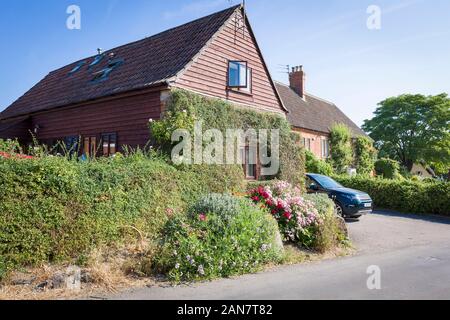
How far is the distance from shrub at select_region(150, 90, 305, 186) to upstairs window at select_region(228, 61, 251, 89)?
1.52 metres

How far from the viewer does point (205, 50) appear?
15.1 metres

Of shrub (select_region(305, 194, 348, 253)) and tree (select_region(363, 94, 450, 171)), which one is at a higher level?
tree (select_region(363, 94, 450, 171))

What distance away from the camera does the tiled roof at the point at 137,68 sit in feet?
49.0

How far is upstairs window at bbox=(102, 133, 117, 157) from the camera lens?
15.4 m

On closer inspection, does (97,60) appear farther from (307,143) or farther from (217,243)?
(217,243)

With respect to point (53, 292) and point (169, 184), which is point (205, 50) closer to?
point (169, 184)

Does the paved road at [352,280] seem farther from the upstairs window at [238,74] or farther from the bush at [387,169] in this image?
the bush at [387,169]

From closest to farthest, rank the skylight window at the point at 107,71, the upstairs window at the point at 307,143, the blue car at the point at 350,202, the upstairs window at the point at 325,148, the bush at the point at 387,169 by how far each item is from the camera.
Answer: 1. the blue car at the point at 350,202
2. the skylight window at the point at 107,71
3. the upstairs window at the point at 307,143
4. the upstairs window at the point at 325,148
5. the bush at the point at 387,169

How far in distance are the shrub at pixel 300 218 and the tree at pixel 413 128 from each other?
38.1 meters

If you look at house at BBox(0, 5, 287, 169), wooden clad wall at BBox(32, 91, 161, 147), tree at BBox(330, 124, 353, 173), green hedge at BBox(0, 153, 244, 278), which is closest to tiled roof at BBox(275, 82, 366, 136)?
tree at BBox(330, 124, 353, 173)

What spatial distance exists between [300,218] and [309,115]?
21221 millimetres

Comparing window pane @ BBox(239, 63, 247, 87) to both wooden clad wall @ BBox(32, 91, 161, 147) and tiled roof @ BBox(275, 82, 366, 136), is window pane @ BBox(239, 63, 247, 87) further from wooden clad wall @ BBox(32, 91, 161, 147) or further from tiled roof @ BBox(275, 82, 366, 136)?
tiled roof @ BBox(275, 82, 366, 136)

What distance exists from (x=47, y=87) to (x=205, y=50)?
12158 mm

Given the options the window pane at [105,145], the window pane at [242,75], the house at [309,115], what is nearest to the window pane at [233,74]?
the window pane at [242,75]
